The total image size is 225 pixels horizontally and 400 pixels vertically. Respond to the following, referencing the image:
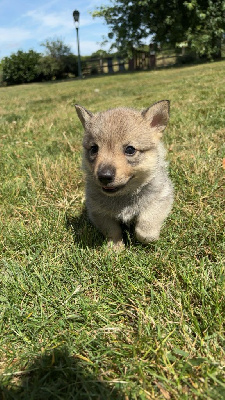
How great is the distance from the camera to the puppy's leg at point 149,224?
111 inches

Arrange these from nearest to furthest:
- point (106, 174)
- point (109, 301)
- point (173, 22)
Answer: point (109, 301) < point (106, 174) < point (173, 22)

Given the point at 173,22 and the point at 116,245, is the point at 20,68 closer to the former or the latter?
the point at 173,22

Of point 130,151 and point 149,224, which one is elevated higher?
point 130,151

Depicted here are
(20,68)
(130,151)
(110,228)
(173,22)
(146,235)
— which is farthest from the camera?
(20,68)

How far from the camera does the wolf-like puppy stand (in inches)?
103

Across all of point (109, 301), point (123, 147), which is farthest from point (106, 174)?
point (109, 301)

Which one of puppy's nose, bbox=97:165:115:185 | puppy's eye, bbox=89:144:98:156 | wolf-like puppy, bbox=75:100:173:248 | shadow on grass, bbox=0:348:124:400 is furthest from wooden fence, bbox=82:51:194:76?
shadow on grass, bbox=0:348:124:400

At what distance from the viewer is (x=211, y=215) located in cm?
307

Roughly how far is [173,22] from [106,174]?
87.3ft

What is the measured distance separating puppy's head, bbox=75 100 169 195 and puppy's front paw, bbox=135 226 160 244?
395 millimetres

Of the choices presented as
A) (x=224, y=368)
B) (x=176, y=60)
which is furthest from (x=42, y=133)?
(x=176, y=60)

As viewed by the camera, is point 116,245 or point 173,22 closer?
point 116,245

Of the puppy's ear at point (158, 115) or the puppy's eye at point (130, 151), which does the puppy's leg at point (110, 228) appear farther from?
the puppy's ear at point (158, 115)

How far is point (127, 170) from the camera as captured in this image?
2.58 meters
